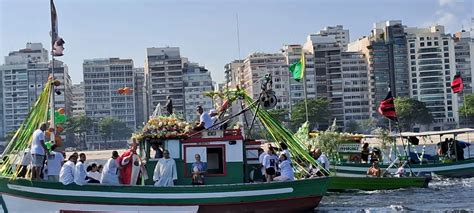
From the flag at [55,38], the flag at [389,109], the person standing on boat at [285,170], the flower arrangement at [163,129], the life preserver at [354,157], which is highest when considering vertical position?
the flag at [55,38]

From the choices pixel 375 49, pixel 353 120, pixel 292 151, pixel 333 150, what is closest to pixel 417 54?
pixel 375 49

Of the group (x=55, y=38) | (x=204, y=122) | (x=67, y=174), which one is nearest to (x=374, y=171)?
(x=204, y=122)

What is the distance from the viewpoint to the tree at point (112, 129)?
182 metres

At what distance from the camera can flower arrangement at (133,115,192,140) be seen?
24.2 metres

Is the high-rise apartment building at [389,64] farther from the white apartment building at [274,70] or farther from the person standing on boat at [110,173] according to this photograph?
the person standing on boat at [110,173]

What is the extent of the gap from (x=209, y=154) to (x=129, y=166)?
3.01 metres

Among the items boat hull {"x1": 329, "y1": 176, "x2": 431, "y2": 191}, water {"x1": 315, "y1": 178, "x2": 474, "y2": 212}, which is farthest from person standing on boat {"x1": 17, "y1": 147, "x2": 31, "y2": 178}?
boat hull {"x1": 329, "y1": 176, "x2": 431, "y2": 191}

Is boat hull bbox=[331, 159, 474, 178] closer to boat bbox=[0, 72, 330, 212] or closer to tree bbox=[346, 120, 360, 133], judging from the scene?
boat bbox=[0, 72, 330, 212]

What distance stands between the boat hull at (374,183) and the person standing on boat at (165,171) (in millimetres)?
14300

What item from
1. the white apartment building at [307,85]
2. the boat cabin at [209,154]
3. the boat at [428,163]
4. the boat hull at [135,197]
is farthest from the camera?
the white apartment building at [307,85]

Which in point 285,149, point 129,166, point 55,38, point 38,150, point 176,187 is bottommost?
point 176,187

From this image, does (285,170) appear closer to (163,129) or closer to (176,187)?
(176,187)

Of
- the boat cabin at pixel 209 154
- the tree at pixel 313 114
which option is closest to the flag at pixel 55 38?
the boat cabin at pixel 209 154

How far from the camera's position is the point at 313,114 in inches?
6029
